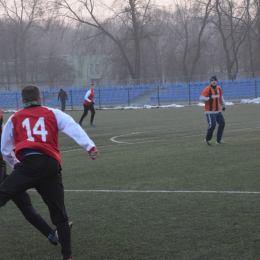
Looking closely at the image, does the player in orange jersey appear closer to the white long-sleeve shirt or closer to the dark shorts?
the white long-sleeve shirt

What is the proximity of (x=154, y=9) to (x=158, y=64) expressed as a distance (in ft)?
67.8

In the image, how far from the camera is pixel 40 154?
13.4 feet

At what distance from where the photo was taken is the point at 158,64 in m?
67.1

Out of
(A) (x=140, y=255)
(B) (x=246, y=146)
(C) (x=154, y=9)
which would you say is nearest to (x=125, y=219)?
(A) (x=140, y=255)

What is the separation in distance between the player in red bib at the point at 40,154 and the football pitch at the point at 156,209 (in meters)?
0.62

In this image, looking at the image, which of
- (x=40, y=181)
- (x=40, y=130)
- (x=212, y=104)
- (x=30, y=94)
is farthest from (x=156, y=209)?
(x=212, y=104)

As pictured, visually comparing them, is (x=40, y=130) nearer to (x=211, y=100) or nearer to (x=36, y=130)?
(x=36, y=130)

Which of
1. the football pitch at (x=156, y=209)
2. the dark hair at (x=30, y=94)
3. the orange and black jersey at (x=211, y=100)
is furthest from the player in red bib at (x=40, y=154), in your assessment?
the orange and black jersey at (x=211, y=100)

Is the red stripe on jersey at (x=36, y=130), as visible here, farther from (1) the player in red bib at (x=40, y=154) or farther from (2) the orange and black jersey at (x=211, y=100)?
(2) the orange and black jersey at (x=211, y=100)

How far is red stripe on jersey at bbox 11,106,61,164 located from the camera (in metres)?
4.07

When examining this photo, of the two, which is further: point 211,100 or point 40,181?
point 211,100

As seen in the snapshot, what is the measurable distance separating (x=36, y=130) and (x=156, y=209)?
2458 millimetres

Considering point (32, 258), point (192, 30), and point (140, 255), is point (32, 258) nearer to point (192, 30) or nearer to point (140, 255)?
point (140, 255)

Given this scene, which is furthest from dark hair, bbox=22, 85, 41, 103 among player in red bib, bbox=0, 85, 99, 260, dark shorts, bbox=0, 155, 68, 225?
dark shorts, bbox=0, 155, 68, 225
